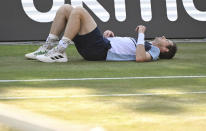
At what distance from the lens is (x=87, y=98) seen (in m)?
4.45

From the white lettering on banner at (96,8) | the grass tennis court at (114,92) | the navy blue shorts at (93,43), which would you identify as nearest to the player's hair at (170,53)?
the grass tennis court at (114,92)

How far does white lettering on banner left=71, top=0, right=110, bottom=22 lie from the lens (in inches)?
443

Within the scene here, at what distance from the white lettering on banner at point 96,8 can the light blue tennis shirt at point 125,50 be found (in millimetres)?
3731

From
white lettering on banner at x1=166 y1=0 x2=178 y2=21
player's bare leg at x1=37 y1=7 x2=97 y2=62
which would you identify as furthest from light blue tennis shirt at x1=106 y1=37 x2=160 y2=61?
white lettering on banner at x1=166 y1=0 x2=178 y2=21

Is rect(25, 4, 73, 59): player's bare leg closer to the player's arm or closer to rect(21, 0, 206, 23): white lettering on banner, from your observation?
the player's arm

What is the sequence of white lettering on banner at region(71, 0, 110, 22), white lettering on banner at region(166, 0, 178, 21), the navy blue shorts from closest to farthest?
1. the navy blue shorts
2. white lettering on banner at region(71, 0, 110, 22)
3. white lettering on banner at region(166, 0, 178, 21)

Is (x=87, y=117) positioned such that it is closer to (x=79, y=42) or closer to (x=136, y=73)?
(x=136, y=73)

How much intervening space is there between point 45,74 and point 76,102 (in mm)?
2125

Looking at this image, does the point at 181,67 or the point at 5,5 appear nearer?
the point at 181,67

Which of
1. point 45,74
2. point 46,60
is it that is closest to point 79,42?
point 46,60

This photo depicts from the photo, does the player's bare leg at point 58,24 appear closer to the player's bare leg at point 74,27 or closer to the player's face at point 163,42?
the player's bare leg at point 74,27

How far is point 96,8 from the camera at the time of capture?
11.3 m

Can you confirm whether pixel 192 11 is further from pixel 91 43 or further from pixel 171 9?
pixel 91 43

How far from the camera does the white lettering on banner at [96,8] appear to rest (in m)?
11.2
